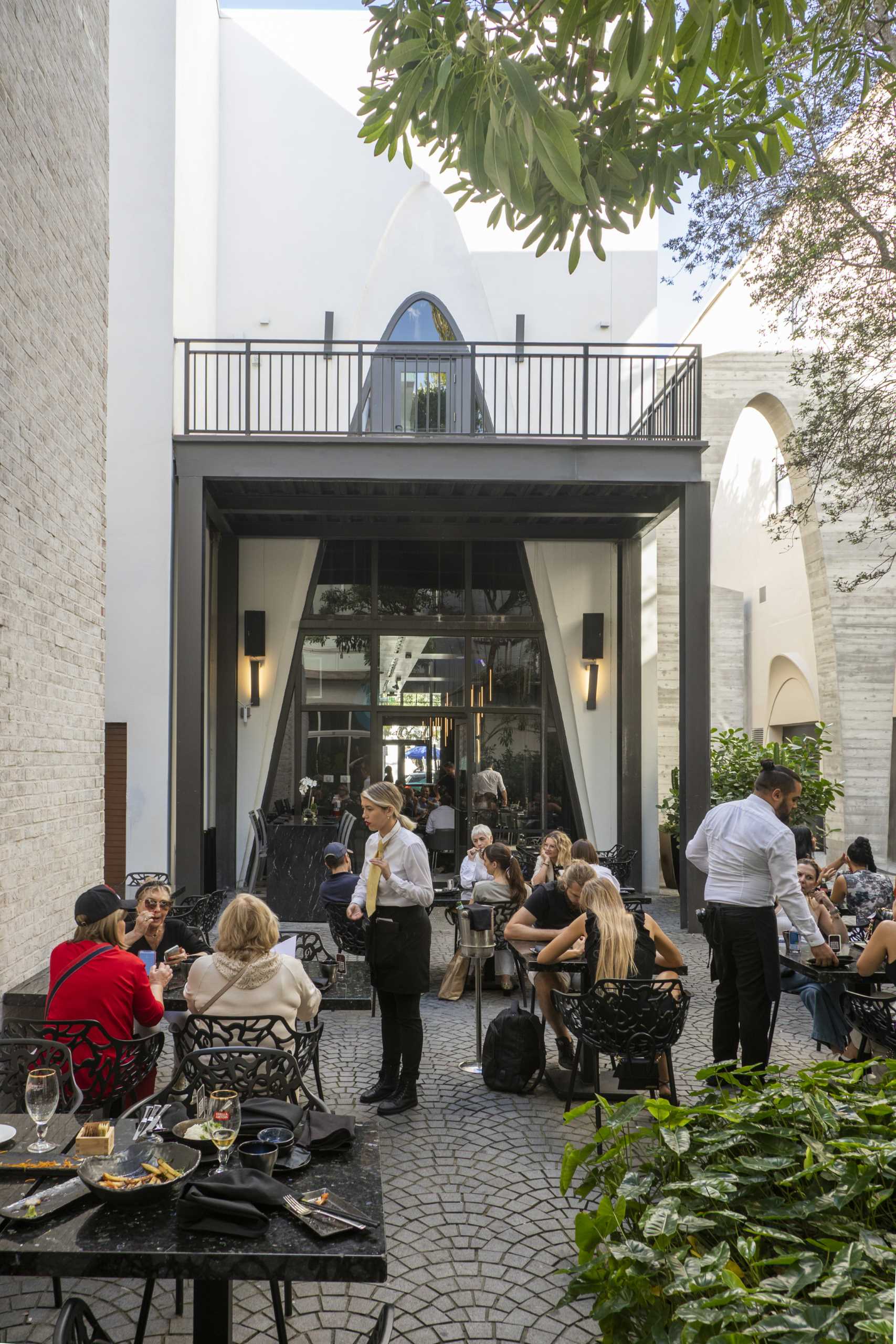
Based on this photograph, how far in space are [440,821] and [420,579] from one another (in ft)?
10.6

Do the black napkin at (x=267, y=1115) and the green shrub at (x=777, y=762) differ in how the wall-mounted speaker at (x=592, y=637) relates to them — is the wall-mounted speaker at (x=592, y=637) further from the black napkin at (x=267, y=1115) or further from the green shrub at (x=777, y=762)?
the black napkin at (x=267, y=1115)

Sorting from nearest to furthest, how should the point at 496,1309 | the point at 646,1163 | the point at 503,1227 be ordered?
the point at 646,1163
the point at 496,1309
the point at 503,1227

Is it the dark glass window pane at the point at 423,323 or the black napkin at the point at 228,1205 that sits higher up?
the dark glass window pane at the point at 423,323

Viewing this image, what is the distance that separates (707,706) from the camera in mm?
10148

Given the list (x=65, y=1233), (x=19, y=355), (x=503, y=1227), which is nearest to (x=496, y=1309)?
(x=503, y=1227)

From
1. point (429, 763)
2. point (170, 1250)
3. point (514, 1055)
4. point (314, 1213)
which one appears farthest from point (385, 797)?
point (429, 763)

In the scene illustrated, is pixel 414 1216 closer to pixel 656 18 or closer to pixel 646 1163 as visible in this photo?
pixel 646 1163

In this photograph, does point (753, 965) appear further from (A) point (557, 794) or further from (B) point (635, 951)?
(A) point (557, 794)

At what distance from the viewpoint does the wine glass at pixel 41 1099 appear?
8.57 ft

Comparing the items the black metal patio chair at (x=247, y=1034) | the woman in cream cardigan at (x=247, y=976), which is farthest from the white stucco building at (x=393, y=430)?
the black metal patio chair at (x=247, y=1034)

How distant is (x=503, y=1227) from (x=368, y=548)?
1018 cm

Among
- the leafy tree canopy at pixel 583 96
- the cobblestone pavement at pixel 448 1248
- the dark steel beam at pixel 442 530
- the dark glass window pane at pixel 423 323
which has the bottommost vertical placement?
the cobblestone pavement at pixel 448 1248

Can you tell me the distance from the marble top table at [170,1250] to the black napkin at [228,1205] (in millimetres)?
18

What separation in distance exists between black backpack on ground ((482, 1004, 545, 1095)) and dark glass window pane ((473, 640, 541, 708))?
7907mm
